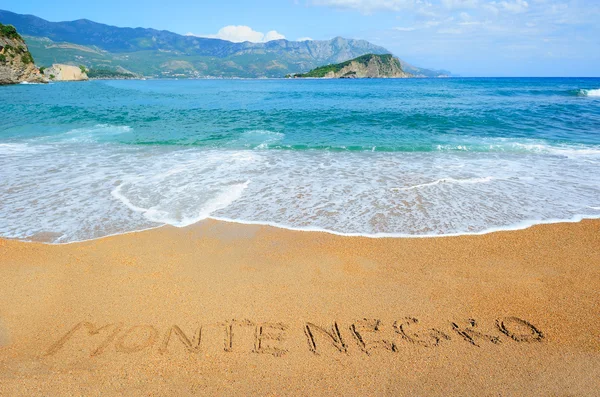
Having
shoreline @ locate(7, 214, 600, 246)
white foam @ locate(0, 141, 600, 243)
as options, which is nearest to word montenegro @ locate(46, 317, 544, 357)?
shoreline @ locate(7, 214, 600, 246)

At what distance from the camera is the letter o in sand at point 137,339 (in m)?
3.84

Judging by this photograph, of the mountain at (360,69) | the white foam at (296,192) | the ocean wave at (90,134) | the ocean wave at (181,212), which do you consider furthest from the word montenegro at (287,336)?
the mountain at (360,69)

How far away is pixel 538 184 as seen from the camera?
962 centimetres

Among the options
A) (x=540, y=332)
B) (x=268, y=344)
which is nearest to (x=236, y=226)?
(x=268, y=344)

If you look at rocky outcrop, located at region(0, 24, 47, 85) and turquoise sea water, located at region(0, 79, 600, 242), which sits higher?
rocky outcrop, located at region(0, 24, 47, 85)

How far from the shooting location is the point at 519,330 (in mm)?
4152

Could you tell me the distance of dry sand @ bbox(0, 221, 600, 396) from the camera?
3496 millimetres

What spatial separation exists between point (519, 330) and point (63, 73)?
151 m

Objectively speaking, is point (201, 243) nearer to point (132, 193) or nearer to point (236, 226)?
point (236, 226)

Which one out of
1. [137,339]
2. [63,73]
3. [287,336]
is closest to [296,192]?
[287,336]

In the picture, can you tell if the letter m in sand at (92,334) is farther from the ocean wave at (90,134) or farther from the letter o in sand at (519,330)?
the ocean wave at (90,134)

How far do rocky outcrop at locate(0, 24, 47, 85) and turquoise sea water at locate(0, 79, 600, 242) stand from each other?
7763 centimetres

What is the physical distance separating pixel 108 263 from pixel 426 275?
199 inches

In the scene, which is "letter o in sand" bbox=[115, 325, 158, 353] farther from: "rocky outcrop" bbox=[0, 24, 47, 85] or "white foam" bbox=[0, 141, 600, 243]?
"rocky outcrop" bbox=[0, 24, 47, 85]
